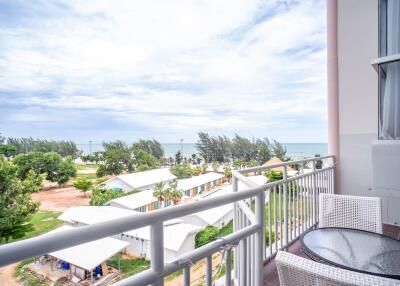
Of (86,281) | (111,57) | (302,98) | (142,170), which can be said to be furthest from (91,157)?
(302,98)

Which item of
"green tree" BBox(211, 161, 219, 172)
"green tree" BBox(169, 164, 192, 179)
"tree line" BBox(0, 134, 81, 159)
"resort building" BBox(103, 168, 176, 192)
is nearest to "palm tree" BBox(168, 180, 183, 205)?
"resort building" BBox(103, 168, 176, 192)

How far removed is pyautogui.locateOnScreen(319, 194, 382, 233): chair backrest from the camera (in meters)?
1.77

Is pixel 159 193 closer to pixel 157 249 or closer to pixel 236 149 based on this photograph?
pixel 236 149

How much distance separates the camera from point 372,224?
70.1 inches

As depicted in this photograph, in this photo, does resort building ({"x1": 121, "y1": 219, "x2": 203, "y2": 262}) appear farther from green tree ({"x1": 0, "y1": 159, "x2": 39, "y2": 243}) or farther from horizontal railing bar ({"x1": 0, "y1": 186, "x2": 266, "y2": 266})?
green tree ({"x1": 0, "y1": 159, "x2": 39, "y2": 243})

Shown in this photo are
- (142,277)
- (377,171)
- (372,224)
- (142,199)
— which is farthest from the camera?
(142,199)

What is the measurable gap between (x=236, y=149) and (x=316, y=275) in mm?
28324

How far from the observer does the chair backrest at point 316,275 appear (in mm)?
711

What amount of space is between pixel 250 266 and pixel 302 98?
143ft

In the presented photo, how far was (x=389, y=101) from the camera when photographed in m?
2.83

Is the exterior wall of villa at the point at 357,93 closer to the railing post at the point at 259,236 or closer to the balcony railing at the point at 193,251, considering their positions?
the balcony railing at the point at 193,251

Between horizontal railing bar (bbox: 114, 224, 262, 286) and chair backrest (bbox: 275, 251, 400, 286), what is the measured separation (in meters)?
0.17

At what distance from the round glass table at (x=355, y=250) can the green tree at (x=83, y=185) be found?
18.4 meters

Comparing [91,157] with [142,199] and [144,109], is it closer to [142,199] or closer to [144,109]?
[142,199]
